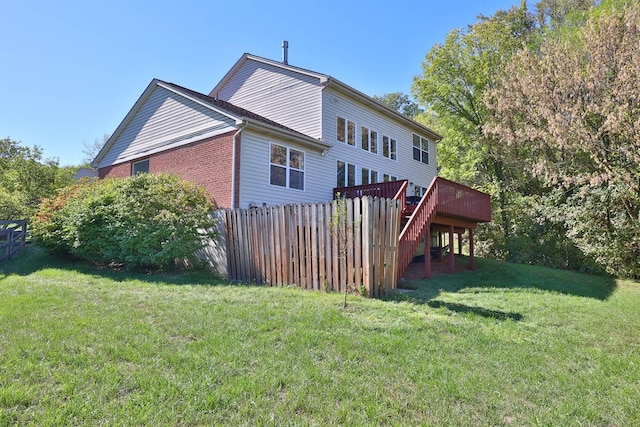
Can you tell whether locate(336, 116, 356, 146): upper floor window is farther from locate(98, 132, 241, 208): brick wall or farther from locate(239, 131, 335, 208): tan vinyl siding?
locate(98, 132, 241, 208): brick wall

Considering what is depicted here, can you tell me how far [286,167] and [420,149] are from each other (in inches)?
410

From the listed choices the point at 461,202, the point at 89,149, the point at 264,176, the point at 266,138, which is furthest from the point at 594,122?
the point at 89,149

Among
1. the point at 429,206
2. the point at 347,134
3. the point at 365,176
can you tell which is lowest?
the point at 429,206

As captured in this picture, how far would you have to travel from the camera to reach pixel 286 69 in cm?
1586

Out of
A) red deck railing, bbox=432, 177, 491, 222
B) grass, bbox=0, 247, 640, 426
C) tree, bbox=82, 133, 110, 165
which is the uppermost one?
tree, bbox=82, 133, 110, 165

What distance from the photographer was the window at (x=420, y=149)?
20531 mm

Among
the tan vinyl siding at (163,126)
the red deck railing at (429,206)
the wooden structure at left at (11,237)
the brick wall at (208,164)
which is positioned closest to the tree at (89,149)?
the tan vinyl siding at (163,126)

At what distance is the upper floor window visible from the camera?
51.3 feet

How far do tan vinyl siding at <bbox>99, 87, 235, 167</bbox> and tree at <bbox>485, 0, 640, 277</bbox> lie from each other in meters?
10.7

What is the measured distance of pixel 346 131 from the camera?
16000 millimetres

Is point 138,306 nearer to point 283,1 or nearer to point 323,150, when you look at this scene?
point 323,150

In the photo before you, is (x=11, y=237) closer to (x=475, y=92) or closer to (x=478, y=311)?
(x=478, y=311)

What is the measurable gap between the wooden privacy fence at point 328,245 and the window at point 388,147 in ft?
34.5

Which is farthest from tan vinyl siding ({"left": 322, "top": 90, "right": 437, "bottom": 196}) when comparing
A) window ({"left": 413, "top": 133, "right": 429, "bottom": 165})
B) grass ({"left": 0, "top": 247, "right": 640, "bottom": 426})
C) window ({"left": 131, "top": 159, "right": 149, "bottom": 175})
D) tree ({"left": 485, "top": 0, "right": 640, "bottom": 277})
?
grass ({"left": 0, "top": 247, "right": 640, "bottom": 426})
